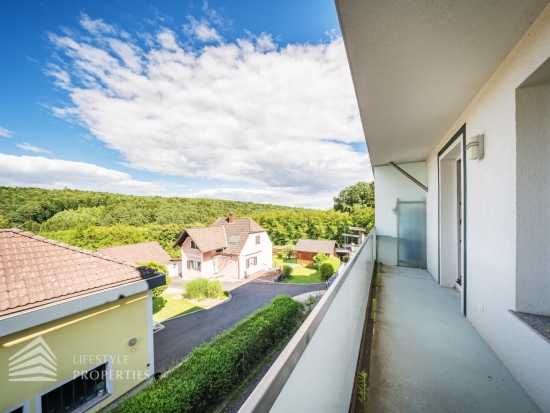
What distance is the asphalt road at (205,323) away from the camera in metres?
6.17

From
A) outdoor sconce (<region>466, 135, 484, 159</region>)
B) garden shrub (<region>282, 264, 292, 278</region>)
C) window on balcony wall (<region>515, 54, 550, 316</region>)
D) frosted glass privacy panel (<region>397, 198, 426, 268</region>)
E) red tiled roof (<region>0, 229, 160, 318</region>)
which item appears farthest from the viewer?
garden shrub (<region>282, 264, 292, 278</region>)

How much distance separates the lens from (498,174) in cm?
203

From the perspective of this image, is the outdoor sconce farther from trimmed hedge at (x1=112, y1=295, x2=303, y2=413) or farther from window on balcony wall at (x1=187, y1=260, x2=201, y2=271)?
window on balcony wall at (x1=187, y1=260, x2=201, y2=271)

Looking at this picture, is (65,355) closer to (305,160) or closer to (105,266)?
(105,266)

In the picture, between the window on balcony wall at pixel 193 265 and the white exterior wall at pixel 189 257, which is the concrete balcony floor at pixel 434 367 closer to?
the white exterior wall at pixel 189 257

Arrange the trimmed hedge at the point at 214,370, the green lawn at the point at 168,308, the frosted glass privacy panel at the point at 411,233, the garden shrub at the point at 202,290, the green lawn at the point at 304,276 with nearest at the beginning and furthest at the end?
the trimmed hedge at the point at 214,370, the frosted glass privacy panel at the point at 411,233, the green lawn at the point at 168,308, the garden shrub at the point at 202,290, the green lawn at the point at 304,276

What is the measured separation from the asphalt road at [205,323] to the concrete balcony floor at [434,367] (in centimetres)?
563

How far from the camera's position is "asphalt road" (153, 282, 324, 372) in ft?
20.2

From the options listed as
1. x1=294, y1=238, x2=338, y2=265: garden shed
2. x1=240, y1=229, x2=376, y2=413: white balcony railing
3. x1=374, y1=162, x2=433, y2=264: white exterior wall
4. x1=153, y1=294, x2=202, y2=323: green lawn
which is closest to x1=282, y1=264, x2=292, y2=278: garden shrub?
x1=294, y1=238, x2=338, y2=265: garden shed

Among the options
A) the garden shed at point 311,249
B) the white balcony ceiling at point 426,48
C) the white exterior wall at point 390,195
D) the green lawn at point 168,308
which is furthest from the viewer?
the garden shed at point 311,249

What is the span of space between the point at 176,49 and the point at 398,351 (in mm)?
11214

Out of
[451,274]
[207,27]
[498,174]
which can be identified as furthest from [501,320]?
[207,27]

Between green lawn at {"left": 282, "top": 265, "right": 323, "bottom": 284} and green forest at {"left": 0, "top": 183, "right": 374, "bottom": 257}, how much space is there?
22.1ft

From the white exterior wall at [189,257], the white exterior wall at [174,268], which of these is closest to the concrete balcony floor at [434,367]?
the white exterior wall at [189,257]
